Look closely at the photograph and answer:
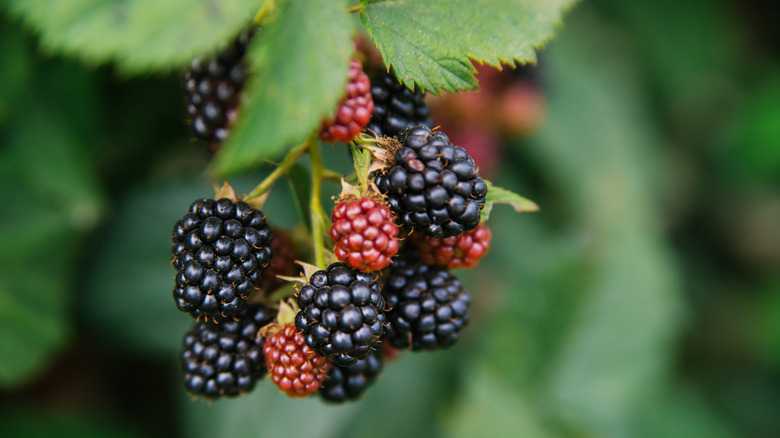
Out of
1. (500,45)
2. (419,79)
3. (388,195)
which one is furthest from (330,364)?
(500,45)

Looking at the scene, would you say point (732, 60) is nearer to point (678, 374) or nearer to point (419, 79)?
point (678, 374)

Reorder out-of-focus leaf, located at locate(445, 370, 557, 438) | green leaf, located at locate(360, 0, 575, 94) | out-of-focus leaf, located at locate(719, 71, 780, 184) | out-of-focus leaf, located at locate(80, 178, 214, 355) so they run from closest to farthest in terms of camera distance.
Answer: green leaf, located at locate(360, 0, 575, 94) → out-of-focus leaf, located at locate(80, 178, 214, 355) → out-of-focus leaf, located at locate(445, 370, 557, 438) → out-of-focus leaf, located at locate(719, 71, 780, 184)

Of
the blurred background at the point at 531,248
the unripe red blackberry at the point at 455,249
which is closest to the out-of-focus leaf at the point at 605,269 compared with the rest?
the blurred background at the point at 531,248

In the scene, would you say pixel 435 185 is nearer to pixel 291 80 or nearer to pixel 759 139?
pixel 291 80

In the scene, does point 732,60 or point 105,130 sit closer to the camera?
point 105,130

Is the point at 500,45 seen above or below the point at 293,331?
above

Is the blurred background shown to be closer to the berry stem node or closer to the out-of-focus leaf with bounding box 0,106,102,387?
the out-of-focus leaf with bounding box 0,106,102,387

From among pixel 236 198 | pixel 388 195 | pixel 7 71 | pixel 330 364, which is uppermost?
pixel 388 195

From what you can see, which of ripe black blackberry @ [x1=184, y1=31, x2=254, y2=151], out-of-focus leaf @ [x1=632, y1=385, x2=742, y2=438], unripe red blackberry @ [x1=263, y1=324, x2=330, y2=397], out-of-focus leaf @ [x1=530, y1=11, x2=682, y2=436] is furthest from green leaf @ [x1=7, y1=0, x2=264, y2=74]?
out-of-focus leaf @ [x1=632, y1=385, x2=742, y2=438]
